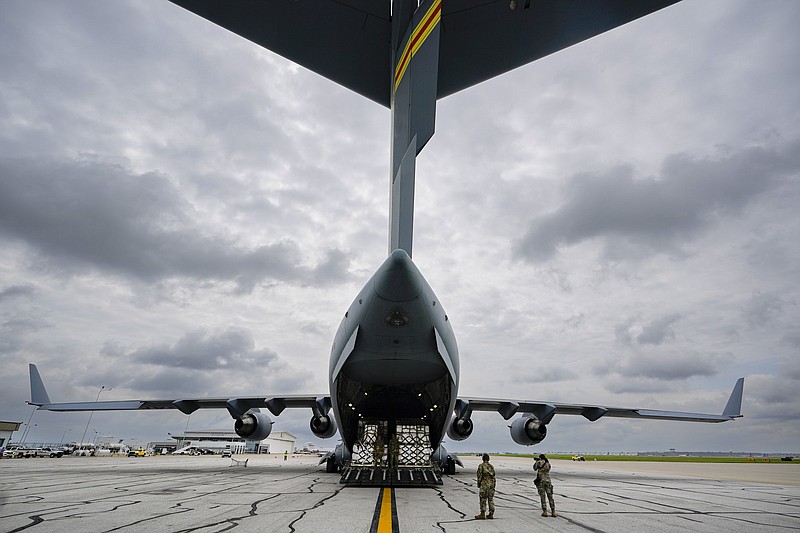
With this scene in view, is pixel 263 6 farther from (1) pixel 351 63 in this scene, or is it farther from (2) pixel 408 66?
(2) pixel 408 66

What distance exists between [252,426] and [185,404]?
10.0 ft

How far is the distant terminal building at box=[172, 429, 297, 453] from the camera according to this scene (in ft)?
224

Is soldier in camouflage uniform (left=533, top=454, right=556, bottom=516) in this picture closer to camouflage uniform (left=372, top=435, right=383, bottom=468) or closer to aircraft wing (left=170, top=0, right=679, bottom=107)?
camouflage uniform (left=372, top=435, right=383, bottom=468)

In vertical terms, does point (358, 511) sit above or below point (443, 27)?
below

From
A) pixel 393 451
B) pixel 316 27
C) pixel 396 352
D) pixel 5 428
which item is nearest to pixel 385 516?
pixel 396 352

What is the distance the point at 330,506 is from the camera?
7.59m

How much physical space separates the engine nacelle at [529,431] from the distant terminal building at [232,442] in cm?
5663

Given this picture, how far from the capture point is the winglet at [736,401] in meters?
19.2

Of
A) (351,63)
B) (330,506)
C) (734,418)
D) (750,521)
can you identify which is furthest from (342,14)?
(734,418)

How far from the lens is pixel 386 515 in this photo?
668 cm

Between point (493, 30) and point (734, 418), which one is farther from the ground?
point (493, 30)

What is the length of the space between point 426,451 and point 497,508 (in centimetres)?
494

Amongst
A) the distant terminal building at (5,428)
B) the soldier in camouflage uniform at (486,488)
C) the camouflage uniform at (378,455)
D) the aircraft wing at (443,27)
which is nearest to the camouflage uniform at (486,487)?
the soldier in camouflage uniform at (486,488)

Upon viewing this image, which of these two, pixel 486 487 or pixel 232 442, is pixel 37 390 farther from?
pixel 232 442
